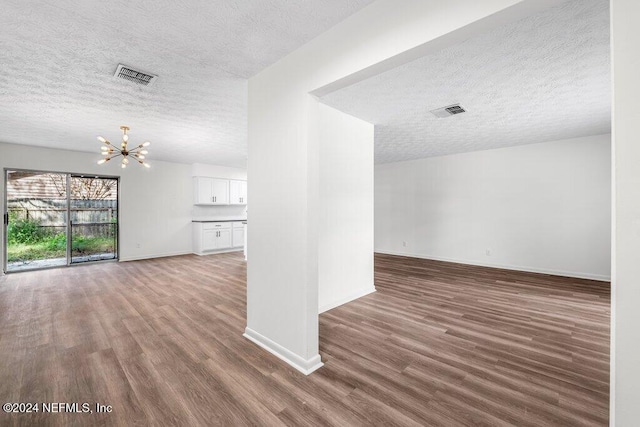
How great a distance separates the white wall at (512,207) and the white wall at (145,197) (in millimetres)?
6057

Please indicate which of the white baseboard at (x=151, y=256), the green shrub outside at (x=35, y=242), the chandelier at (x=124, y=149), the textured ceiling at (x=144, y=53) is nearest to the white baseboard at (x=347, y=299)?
the textured ceiling at (x=144, y=53)

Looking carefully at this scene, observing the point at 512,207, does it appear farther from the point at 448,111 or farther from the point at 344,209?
the point at 344,209

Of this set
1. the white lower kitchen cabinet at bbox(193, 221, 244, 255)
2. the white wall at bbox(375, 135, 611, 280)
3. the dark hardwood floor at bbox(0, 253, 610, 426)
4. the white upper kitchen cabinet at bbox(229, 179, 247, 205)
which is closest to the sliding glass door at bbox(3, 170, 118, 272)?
the white lower kitchen cabinet at bbox(193, 221, 244, 255)

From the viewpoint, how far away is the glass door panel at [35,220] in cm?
557

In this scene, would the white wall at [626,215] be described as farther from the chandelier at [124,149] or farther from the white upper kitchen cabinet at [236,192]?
the white upper kitchen cabinet at [236,192]

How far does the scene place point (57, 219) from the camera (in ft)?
19.8

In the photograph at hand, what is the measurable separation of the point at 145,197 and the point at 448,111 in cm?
739

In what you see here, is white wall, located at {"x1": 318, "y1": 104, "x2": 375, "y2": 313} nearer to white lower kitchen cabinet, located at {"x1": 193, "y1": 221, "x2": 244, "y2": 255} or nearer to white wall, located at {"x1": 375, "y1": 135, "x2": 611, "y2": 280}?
white wall, located at {"x1": 375, "y1": 135, "x2": 611, "y2": 280}

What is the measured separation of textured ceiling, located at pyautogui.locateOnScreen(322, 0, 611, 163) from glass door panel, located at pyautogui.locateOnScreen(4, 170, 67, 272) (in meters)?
6.69

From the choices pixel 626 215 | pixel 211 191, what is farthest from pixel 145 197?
pixel 626 215

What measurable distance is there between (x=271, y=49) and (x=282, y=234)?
160 centimetres

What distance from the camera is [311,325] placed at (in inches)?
88.1

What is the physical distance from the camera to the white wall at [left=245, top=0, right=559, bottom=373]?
1.58 metres

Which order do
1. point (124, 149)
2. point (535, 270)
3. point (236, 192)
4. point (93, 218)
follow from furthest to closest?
point (236, 192), point (93, 218), point (535, 270), point (124, 149)
